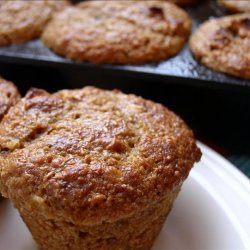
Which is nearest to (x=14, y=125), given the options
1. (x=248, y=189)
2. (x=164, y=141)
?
(x=164, y=141)

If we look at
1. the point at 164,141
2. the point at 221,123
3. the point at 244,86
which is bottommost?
the point at 221,123

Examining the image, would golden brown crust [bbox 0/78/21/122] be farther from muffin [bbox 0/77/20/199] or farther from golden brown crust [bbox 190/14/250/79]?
golden brown crust [bbox 190/14/250/79]

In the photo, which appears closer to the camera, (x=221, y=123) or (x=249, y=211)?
(x=249, y=211)

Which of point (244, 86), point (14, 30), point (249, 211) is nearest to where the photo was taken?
point (249, 211)

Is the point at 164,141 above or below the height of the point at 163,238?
above

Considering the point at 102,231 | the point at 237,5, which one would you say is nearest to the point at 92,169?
the point at 102,231

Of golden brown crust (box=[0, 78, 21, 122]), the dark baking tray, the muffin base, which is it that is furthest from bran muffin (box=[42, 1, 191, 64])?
the muffin base

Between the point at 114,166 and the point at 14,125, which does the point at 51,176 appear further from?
the point at 14,125
